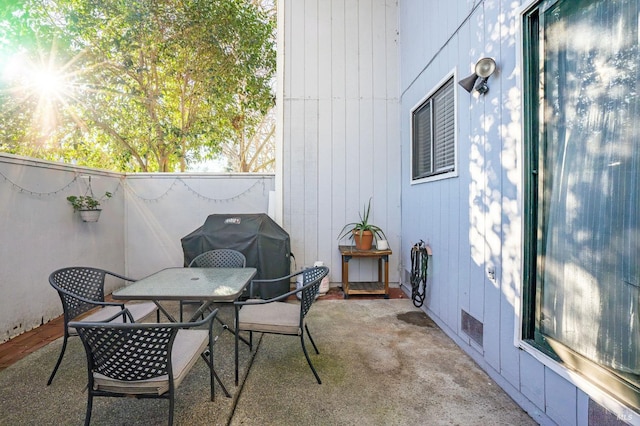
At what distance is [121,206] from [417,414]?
4903 mm

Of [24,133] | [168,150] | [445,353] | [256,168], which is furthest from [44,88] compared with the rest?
[445,353]

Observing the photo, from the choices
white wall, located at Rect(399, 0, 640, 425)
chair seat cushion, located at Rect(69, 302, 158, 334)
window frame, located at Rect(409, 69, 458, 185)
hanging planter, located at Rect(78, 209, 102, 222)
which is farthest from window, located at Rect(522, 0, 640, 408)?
hanging planter, located at Rect(78, 209, 102, 222)

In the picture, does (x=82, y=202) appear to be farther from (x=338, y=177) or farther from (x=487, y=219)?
(x=487, y=219)

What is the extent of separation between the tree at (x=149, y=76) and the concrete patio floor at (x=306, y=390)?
545 cm

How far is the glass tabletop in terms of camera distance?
6.63 feet

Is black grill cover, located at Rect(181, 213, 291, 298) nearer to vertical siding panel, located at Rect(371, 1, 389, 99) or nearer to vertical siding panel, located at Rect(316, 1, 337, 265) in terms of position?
vertical siding panel, located at Rect(316, 1, 337, 265)

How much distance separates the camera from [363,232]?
14.4ft

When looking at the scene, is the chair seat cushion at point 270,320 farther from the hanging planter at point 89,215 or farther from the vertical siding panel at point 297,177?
the hanging planter at point 89,215

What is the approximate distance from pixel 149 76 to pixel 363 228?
588cm

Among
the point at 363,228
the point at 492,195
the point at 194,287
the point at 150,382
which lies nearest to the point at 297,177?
the point at 363,228

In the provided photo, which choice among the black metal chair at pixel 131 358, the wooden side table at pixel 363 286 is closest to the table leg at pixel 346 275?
the wooden side table at pixel 363 286

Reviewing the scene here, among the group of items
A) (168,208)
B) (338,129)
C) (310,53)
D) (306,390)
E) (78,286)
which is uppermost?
(310,53)

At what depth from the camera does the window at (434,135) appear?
3214 mm

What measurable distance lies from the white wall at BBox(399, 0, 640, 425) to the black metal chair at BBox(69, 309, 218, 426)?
76.1 inches
